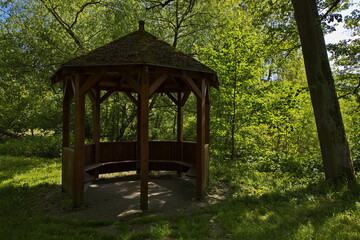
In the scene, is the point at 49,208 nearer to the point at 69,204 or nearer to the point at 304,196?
the point at 69,204

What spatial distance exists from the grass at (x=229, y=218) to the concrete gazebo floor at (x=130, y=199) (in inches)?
15.3

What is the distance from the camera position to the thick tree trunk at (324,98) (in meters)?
7.19

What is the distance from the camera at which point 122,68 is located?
20.6 feet

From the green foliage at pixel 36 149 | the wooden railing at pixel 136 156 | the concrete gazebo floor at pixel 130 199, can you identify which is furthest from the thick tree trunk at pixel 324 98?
the green foliage at pixel 36 149

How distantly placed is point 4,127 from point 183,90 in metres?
16.0

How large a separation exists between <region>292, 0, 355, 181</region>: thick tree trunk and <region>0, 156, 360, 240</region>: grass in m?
0.59

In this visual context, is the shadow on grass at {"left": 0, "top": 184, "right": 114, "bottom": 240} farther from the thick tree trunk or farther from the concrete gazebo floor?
the thick tree trunk

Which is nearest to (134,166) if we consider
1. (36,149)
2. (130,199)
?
(130,199)

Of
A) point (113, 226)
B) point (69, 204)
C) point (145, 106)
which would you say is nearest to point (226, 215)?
point (113, 226)

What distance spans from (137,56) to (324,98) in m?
4.90

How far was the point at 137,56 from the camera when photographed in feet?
20.7

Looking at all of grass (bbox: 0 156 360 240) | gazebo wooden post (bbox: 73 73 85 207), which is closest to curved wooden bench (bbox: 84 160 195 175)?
grass (bbox: 0 156 360 240)

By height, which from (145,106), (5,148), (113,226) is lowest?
(113,226)

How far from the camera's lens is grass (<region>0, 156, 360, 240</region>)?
15.2ft
